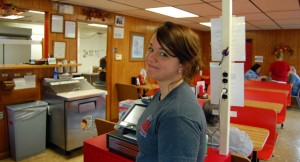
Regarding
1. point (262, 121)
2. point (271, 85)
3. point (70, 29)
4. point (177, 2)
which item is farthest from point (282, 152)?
point (70, 29)

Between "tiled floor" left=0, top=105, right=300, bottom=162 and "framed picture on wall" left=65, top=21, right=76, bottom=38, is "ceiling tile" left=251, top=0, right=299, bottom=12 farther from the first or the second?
"framed picture on wall" left=65, top=21, right=76, bottom=38

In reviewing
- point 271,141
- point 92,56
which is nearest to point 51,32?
point 271,141

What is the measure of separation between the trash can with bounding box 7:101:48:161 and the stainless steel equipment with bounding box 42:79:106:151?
0.54 feet

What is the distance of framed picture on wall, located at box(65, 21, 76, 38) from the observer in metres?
3.75

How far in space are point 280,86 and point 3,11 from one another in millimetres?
5170

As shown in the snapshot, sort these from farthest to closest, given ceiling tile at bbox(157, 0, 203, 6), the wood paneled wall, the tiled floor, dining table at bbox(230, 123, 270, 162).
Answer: the wood paneled wall
ceiling tile at bbox(157, 0, 203, 6)
the tiled floor
dining table at bbox(230, 123, 270, 162)

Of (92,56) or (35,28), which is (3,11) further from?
(92,56)

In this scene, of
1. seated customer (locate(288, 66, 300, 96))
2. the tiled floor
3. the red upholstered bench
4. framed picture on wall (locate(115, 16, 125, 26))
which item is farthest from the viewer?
seated customer (locate(288, 66, 300, 96))

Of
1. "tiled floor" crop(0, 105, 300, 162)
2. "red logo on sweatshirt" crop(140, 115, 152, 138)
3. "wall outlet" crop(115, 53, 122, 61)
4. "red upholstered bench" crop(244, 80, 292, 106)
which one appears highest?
"wall outlet" crop(115, 53, 122, 61)

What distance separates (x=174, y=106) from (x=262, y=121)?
7.11ft

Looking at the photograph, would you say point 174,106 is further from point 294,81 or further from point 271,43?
point 271,43

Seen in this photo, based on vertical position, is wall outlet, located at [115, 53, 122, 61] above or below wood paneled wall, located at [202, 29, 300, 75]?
below

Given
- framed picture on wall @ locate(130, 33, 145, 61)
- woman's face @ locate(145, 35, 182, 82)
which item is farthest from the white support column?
framed picture on wall @ locate(130, 33, 145, 61)

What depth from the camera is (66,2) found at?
3.63m
